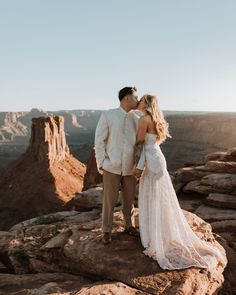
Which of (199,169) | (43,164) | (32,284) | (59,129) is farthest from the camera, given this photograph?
(59,129)

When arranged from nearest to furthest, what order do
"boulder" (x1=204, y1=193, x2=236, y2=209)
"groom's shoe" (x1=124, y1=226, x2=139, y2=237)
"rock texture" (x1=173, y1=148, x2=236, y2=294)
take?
"groom's shoe" (x1=124, y1=226, x2=139, y2=237)
"rock texture" (x1=173, y1=148, x2=236, y2=294)
"boulder" (x1=204, y1=193, x2=236, y2=209)

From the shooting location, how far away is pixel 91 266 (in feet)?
20.4

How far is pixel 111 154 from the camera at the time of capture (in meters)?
6.53

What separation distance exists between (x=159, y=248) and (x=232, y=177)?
7.64 meters

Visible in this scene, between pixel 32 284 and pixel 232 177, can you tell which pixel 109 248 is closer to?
pixel 32 284

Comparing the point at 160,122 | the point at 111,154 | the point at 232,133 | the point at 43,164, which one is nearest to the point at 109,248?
the point at 111,154

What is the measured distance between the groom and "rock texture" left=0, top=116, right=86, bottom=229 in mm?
43535

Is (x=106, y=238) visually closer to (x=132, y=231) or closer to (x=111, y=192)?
(x=132, y=231)

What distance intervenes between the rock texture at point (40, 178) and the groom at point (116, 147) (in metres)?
43.5

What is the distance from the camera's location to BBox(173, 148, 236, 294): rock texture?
10.8m

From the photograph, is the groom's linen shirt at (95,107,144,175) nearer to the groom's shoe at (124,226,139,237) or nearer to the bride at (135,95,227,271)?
the bride at (135,95,227,271)

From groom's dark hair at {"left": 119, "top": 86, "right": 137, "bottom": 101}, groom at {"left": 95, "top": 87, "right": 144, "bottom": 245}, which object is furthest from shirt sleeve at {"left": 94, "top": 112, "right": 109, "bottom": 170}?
groom's dark hair at {"left": 119, "top": 86, "right": 137, "bottom": 101}

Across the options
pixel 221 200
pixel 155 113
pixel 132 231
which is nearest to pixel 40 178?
pixel 221 200

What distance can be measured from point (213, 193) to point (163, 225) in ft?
22.9
